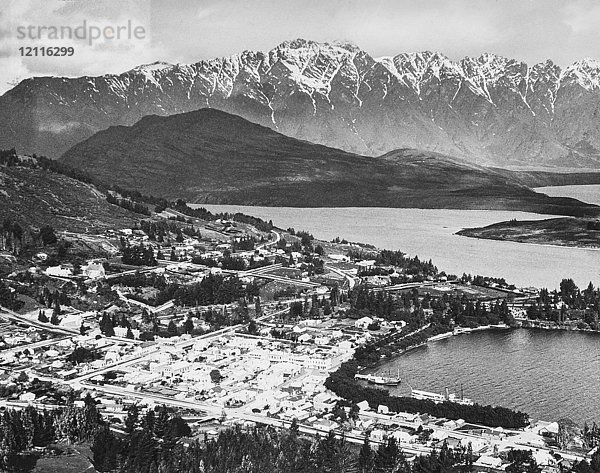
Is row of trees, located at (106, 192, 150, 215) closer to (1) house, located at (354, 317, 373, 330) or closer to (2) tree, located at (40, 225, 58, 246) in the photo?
(2) tree, located at (40, 225, 58, 246)

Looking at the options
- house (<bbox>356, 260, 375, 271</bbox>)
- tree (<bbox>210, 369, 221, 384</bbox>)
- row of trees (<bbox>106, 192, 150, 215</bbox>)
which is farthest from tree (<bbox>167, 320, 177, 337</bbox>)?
row of trees (<bbox>106, 192, 150, 215</bbox>)

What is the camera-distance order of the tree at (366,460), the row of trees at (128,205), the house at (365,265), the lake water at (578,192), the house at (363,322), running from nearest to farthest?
the tree at (366,460) < the house at (363,322) < the house at (365,265) < the row of trees at (128,205) < the lake water at (578,192)

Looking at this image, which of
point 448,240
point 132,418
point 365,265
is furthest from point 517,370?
point 448,240

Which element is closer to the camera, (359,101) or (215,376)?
(215,376)

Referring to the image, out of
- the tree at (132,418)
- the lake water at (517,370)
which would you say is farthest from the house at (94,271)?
the tree at (132,418)

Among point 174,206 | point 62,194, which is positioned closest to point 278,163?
point 174,206

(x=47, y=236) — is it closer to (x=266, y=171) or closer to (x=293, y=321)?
(x=293, y=321)

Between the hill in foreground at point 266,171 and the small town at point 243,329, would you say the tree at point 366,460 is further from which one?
the hill in foreground at point 266,171
